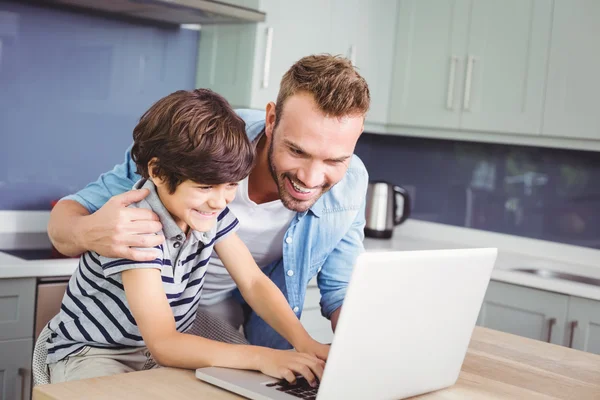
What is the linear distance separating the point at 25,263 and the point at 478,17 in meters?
2.19

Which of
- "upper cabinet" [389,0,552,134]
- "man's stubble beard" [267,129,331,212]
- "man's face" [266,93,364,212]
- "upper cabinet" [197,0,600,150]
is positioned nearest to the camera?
"man's face" [266,93,364,212]

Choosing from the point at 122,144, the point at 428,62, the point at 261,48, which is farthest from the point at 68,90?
the point at 428,62

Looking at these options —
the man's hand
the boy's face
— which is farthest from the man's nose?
the man's hand

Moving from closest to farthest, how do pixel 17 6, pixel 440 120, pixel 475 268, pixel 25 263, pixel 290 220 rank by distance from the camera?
pixel 475 268 → pixel 290 220 → pixel 25 263 → pixel 17 6 → pixel 440 120

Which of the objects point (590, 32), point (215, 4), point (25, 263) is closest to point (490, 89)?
point (590, 32)

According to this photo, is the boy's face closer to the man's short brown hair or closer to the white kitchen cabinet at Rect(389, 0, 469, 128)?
the man's short brown hair

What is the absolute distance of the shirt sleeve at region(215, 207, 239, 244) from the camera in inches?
62.6

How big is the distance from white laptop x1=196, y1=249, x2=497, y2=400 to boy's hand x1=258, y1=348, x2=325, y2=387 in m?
0.01

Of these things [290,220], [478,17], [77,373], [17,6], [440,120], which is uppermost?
[478,17]

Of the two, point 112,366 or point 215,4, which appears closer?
point 112,366

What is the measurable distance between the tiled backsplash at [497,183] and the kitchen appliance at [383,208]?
26 cm

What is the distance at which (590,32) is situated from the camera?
122 inches

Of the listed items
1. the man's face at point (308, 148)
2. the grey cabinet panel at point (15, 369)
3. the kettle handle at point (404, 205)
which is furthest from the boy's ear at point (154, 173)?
the kettle handle at point (404, 205)

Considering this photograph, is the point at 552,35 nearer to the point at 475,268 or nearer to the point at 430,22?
the point at 430,22
